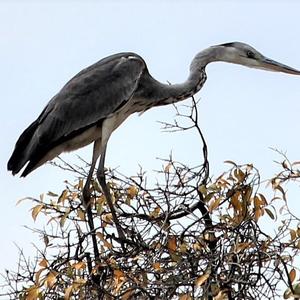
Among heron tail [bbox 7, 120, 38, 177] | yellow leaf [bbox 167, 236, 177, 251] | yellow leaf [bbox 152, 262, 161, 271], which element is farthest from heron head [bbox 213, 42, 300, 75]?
yellow leaf [bbox 152, 262, 161, 271]

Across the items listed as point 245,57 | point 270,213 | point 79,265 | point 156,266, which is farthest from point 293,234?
point 245,57

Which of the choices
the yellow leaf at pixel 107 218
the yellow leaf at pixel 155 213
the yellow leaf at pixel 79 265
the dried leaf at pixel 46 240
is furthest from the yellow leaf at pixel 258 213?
the dried leaf at pixel 46 240

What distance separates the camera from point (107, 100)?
18.9ft

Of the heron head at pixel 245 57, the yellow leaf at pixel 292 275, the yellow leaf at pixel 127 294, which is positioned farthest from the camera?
the heron head at pixel 245 57

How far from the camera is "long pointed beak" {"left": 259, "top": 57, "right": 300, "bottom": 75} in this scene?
19.5ft

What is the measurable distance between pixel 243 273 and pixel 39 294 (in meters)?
0.81

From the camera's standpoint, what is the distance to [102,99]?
5.79m

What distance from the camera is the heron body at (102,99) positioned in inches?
220

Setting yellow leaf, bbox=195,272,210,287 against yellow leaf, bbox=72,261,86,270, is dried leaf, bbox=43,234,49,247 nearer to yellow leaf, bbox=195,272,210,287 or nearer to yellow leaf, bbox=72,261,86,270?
yellow leaf, bbox=72,261,86,270

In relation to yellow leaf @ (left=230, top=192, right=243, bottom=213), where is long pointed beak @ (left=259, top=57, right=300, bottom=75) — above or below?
above

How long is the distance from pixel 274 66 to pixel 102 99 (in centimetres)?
118

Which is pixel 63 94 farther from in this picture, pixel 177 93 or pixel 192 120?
pixel 192 120

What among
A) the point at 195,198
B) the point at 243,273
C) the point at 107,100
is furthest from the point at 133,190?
the point at 107,100

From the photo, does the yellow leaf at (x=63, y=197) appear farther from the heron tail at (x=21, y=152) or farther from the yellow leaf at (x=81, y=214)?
the heron tail at (x=21, y=152)
